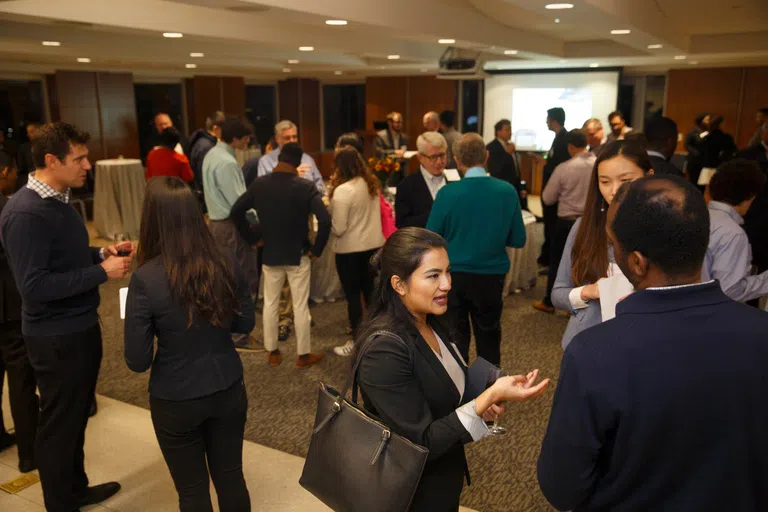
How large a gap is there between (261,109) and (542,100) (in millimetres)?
6296

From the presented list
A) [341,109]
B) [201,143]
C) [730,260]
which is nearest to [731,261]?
[730,260]

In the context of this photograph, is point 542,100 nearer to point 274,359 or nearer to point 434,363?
point 274,359

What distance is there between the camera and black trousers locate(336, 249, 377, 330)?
171 inches

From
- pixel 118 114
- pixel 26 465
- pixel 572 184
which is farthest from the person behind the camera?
pixel 118 114

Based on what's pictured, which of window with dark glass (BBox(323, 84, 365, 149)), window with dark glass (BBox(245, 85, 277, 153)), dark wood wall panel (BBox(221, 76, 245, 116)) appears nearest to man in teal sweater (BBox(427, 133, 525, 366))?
dark wood wall panel (BBox(221, 76, 245, 116))

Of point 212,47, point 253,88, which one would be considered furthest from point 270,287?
point 253,88

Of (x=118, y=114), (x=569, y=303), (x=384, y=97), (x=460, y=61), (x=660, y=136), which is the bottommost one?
(x=569, y=303)

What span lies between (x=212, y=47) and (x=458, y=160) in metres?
5.13

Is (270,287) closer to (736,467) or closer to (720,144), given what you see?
(736,467)

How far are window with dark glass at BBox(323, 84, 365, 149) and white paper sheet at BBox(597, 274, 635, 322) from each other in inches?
531

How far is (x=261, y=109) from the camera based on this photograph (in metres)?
14.3

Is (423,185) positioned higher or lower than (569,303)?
higher

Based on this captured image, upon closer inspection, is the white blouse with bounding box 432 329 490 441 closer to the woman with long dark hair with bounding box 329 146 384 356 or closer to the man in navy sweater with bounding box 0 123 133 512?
the man in navy sweater with bounding box 0 123 133 512

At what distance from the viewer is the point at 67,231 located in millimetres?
2389
